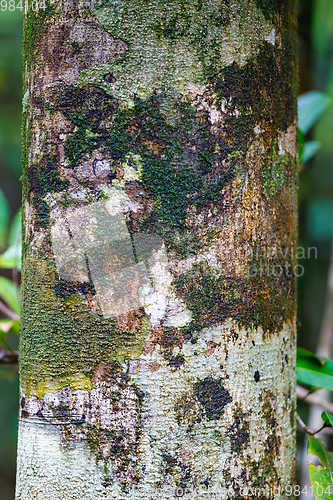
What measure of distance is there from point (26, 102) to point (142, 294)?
357mm

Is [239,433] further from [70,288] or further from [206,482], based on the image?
[70,288]

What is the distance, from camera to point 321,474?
29.1 inches

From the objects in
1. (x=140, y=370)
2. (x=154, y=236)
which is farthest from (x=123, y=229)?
(x=140, y=370)

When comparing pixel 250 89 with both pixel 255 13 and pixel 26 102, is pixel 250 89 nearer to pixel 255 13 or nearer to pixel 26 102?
pixel 255 13

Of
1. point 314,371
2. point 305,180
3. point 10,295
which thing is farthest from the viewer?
point 305,180

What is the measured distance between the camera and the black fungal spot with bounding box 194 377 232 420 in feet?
1.80

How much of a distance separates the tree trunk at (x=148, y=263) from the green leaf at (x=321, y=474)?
15 cm

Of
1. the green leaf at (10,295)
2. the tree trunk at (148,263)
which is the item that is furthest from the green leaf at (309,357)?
the green leaf at (10,295)

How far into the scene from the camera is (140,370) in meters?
0.55

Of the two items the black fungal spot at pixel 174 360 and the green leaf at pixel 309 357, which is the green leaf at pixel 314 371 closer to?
the green leaf at pixel 309 357

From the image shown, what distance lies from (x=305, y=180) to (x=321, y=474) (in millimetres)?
1753

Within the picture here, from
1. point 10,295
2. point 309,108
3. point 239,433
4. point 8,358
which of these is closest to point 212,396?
point 239,433

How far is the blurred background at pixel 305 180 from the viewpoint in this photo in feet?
6.86

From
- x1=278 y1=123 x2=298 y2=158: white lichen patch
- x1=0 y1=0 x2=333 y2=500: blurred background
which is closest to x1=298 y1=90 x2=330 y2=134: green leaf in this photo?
x1=0 y1=0 x2=333 y2=500: blurred background
